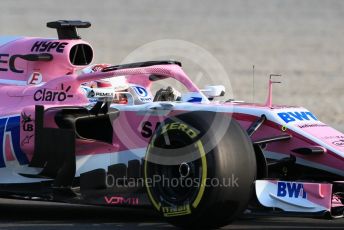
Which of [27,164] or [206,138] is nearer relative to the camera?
[206,138]

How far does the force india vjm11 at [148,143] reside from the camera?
29.3 feet

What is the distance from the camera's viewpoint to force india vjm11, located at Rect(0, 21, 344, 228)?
8.95 metres

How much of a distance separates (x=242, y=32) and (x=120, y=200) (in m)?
25.0

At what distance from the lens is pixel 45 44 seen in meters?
11.6

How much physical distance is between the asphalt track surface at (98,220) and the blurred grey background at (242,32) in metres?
7.01

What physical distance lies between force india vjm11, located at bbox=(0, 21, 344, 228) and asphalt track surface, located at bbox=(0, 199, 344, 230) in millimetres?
266

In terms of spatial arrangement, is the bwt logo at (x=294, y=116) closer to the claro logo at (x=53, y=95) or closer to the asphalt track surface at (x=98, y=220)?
the asphalt track surface at (x=98, y=220)

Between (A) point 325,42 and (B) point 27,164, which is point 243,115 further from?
(A) point 325,42

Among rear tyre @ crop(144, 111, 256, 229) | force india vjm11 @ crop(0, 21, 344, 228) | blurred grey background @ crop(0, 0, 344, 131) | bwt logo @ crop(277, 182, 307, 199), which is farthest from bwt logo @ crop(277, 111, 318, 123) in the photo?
blurred grey background @ crop(0, 0, 344, 131)

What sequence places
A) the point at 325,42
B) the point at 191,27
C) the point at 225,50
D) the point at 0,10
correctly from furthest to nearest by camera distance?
the point at 0,10 < the point at 191,27 < the point at 325,42 < the point at 225,50

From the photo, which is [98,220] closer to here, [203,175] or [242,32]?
[203,175]

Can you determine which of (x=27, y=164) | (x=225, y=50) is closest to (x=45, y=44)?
(x=27, y=164)

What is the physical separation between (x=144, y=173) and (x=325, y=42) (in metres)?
23.3

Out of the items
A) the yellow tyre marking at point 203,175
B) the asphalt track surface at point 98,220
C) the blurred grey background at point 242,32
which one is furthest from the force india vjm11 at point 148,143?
the blurred grey background at point 242,32
